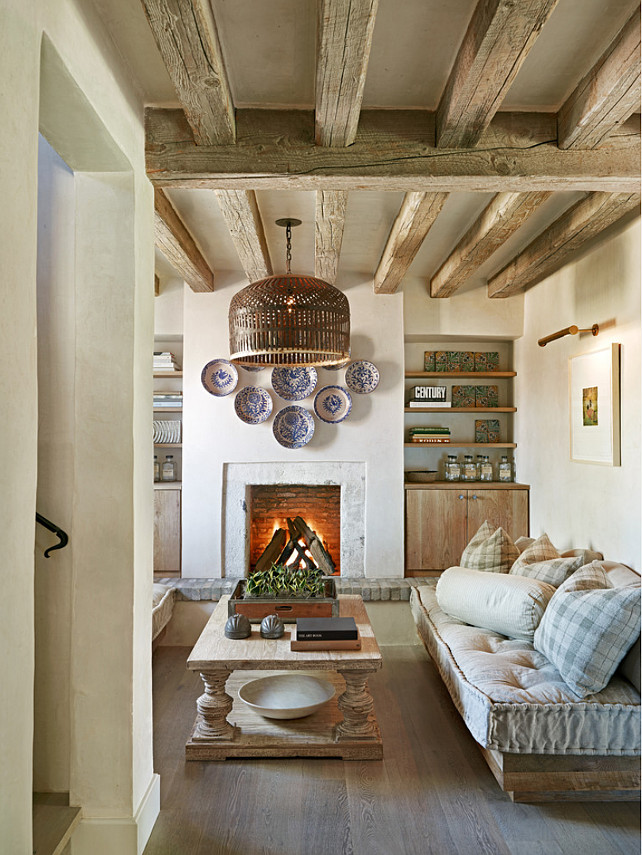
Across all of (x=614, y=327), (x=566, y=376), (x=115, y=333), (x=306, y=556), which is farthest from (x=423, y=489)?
(x=115, y=333)

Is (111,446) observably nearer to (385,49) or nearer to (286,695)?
(385,49)

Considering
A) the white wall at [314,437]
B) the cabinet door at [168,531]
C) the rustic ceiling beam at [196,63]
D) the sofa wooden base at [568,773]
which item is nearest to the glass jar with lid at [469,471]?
the white wall at [314,437]

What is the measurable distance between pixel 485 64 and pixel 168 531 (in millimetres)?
4089

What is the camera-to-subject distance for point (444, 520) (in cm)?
514

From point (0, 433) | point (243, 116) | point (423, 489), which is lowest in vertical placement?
point (423, 489)

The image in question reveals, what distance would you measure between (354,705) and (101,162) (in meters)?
2.55

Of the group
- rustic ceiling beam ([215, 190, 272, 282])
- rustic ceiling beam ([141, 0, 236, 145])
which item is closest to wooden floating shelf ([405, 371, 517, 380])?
rustic ceiling beam ([215, 190, 272, 282])

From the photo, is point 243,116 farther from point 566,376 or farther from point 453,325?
point 453,325

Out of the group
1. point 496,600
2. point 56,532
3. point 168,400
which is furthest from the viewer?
point 168,400

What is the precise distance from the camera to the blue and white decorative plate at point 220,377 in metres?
5.01

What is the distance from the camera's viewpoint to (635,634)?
266 cm

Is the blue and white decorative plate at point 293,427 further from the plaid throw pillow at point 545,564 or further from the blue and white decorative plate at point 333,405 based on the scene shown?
the plaid throw pillow at point 545,564

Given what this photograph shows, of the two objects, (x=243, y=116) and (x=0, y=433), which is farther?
(x=243, y=116)

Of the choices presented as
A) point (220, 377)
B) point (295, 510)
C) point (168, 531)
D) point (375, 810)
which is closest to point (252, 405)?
point (220, 377)
